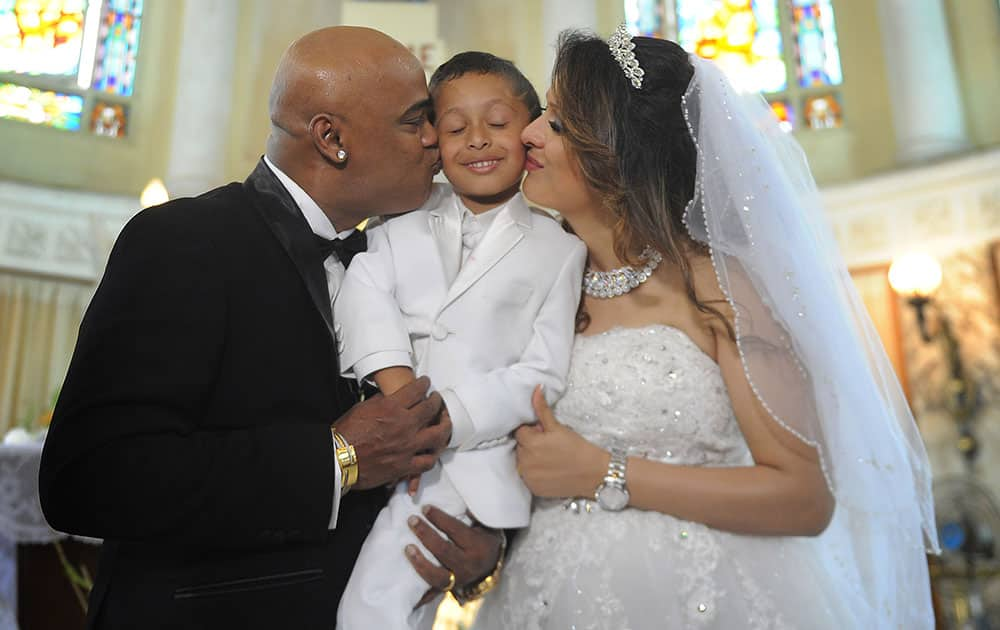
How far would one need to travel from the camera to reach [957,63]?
8.71 metres

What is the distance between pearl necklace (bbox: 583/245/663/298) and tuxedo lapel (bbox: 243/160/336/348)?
0.76 m

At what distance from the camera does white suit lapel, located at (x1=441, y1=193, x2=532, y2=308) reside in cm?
227

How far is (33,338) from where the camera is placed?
9031 mm

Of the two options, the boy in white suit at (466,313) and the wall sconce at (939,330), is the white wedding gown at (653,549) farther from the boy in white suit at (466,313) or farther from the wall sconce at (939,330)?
the wall sconce at (939,330)

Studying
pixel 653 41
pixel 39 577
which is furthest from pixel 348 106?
pixel 39 577

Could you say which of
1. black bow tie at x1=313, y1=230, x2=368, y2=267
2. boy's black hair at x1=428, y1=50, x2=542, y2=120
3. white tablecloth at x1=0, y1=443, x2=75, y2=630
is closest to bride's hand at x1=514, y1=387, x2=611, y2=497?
black bow tie at x1=313, y1=230, x2=368, y2=267

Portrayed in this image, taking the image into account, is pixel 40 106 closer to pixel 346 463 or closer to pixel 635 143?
pixel 635 143

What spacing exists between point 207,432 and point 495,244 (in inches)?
33.9

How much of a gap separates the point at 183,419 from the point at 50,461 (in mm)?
259

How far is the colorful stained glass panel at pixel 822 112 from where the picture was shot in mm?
9539

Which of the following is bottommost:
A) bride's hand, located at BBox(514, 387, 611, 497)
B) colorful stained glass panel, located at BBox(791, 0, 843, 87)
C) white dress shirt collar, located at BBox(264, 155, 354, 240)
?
bride's hand, located at BBox(514, 387, 611, 497)

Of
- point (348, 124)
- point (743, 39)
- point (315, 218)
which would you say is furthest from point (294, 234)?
point (743, 39)

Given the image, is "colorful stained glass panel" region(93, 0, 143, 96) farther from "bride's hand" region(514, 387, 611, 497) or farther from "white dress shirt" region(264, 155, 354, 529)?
"bride's hand" region(514, 387, 611, 497)

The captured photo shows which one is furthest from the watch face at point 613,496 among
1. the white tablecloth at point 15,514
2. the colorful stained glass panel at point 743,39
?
the colorful stained glass panel at point 743,39
